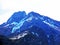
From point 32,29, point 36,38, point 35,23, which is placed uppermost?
point 35,23

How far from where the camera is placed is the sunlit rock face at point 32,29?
595 cm

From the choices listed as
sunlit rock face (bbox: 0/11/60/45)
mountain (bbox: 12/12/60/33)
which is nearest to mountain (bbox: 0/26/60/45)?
sunlit rock face (bbox: 0/11/60/45)

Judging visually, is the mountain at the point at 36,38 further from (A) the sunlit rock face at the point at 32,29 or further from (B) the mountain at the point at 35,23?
(B) the mountain at the point at 35,23

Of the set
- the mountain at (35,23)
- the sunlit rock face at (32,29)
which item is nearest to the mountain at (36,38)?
the sunlit rock face at (32,29)

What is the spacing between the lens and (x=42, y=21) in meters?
6.19

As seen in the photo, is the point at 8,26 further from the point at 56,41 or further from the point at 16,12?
the point at 56,41

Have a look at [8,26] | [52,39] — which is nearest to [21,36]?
[8,26]

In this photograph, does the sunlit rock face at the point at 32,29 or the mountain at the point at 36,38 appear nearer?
the sunlit rock face at the point at 32,29

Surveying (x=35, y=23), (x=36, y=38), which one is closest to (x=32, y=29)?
(x=35, y=23)

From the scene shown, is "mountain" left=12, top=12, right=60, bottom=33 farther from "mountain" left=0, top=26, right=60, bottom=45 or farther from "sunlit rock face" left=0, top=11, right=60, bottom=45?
"mountain" left=0, top=26, right=60, bottom=45

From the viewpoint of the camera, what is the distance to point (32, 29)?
616cm

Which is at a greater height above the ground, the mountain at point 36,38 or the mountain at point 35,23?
the mountain at point 35,23

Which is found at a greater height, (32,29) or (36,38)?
(32,29)

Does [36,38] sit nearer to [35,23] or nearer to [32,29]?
[32,29]
